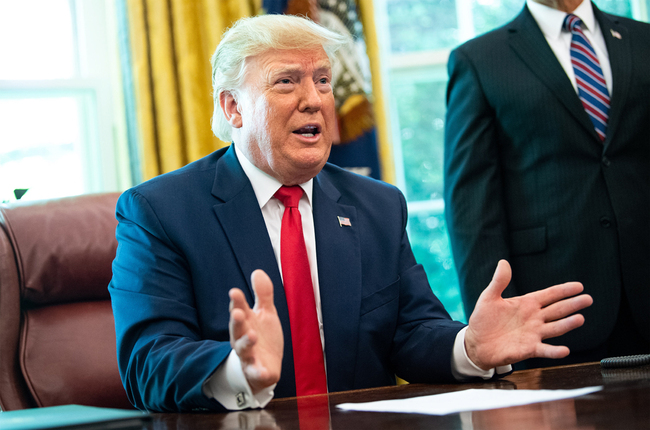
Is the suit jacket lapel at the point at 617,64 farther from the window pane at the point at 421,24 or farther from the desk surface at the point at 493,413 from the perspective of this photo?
the window pane at the point at 421,24

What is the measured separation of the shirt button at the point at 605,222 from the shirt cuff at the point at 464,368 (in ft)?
2.73

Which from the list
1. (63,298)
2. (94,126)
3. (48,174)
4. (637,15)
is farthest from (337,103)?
(637,15)

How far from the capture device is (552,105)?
1962 mm

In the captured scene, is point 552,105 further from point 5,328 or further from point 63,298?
point 5,328

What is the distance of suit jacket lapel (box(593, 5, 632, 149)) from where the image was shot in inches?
76.3

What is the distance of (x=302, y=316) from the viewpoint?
143 cm

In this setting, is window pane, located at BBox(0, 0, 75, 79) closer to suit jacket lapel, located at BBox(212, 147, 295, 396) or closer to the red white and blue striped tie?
suit jacket lapel, located at BBox(212, 147, 295, 396)

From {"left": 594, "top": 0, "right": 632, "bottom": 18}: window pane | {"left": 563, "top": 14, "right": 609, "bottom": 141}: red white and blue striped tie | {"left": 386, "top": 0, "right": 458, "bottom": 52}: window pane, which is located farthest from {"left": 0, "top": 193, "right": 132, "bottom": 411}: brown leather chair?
{"left": 594, "top": 0, "right": 632, "bottom": 18}: window pane

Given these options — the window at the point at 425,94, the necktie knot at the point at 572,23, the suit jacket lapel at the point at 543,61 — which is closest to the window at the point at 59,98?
the window at the point at 425,94

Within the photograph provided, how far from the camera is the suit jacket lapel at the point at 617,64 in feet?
6.36

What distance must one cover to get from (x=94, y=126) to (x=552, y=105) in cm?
197

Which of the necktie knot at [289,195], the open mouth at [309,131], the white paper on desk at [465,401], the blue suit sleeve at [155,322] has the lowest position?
the white paper on desk at [465,401]

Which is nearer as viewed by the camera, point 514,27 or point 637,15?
point 514,27

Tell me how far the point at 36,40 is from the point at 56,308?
1685 millimetres
